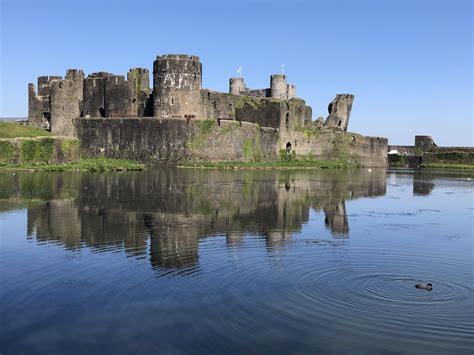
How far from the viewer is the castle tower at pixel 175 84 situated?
4384cm

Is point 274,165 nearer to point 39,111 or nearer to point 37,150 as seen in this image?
point 37,150

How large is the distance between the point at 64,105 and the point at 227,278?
38920 mm

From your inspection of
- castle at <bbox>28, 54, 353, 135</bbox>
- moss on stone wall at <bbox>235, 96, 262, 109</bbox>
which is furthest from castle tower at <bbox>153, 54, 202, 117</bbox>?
moss on stone wall at <bbox>235, 96, 262, 109</bbox>

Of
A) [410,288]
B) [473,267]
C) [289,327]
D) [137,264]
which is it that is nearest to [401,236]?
[473,267]

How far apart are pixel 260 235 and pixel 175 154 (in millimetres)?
28081

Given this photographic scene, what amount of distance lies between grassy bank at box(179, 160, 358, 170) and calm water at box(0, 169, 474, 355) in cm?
2076

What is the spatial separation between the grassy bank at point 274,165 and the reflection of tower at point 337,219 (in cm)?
1953

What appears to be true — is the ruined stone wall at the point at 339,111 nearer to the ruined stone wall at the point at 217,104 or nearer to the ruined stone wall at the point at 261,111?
the ruined stone wall at the point at 261,111

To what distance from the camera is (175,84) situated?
4416cm

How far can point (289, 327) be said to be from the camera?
740 cm

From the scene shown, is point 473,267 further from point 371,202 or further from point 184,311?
point 371,202

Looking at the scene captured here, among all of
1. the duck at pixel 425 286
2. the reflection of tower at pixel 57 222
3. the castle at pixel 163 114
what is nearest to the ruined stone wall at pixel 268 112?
the castle at pixel 163 114

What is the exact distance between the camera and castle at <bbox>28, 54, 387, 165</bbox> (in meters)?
41.6

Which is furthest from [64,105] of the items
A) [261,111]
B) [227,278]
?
[227,278]
